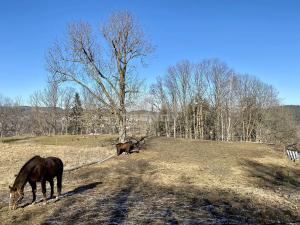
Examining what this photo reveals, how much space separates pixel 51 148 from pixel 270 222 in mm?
23475

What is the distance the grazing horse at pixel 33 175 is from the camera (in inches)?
384

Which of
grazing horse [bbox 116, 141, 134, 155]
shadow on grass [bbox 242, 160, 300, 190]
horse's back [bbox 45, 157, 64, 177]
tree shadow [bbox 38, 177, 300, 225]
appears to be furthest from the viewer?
grazing horse [bbox 116, 141, 134, 155]

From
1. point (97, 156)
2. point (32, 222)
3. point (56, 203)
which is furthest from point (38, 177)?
point (97, 156)

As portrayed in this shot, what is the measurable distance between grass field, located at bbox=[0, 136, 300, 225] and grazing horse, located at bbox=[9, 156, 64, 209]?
413 mm

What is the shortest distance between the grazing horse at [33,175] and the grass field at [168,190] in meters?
0.41

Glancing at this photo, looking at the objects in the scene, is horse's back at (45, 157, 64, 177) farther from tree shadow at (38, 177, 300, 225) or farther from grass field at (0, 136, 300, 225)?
tree shadow at (38, 177, 300, 225)

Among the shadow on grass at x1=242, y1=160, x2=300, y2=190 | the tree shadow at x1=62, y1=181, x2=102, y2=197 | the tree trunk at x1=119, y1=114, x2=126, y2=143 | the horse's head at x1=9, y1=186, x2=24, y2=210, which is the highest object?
the tree trunk at x1=119, y1=114, x2=126, y2=143

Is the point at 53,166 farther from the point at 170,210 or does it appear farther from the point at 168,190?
the point at 168,190

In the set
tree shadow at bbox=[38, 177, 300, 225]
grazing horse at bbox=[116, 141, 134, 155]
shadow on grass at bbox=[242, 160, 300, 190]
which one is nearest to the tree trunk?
grazing horse at bbox=[116, 141, 134, 155]

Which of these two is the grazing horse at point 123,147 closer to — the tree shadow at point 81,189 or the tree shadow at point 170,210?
the tree shadow at point 81,189

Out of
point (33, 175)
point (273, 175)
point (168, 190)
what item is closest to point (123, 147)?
point (273, 175)

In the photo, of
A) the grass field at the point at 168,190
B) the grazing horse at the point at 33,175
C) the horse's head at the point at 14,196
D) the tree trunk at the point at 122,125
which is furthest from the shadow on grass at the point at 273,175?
the horse's head at the point at 14,196

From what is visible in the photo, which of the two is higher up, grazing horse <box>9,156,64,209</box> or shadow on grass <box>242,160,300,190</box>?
grazing horse <box>9,156,64,209</box>

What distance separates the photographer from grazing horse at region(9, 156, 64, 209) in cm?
975
